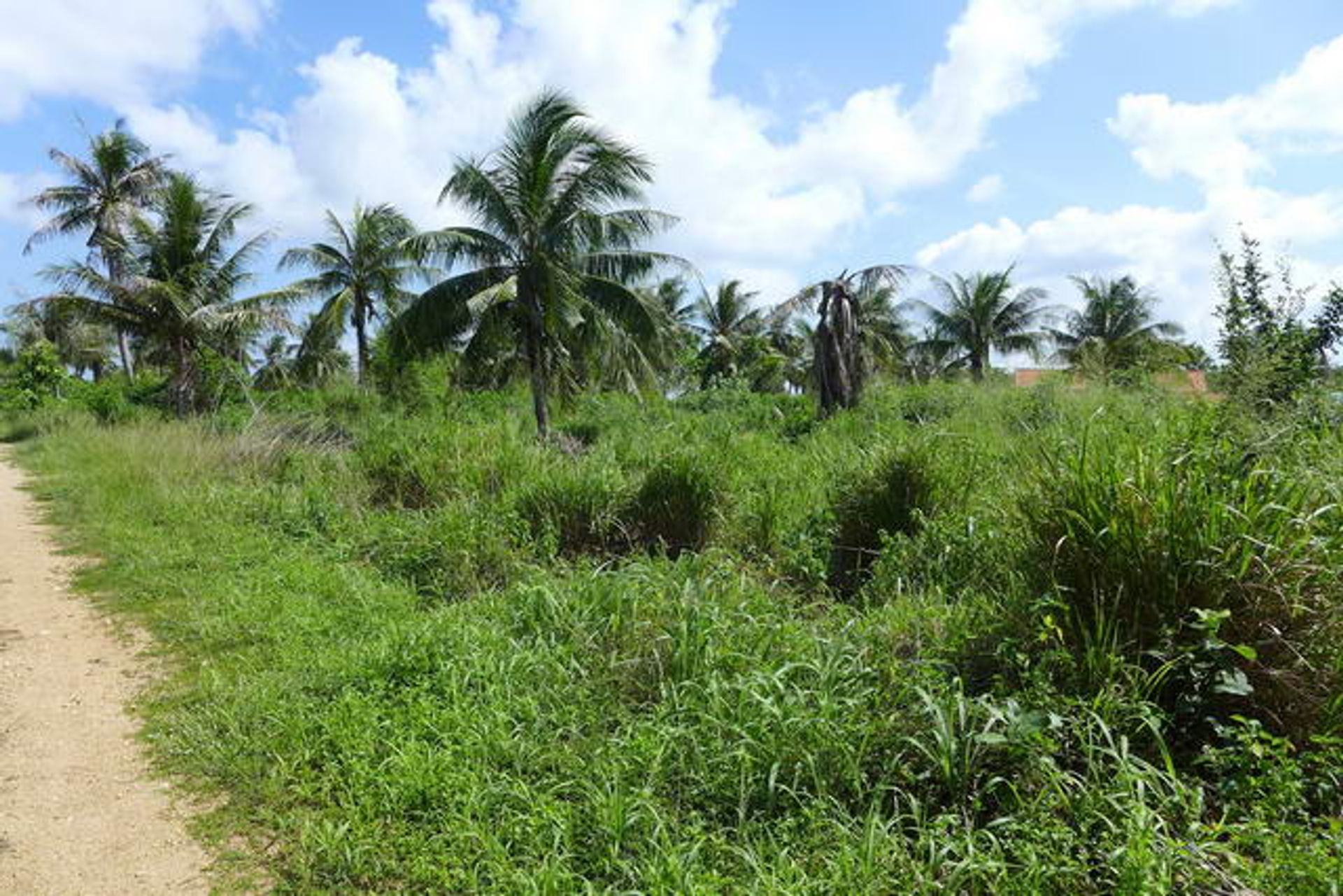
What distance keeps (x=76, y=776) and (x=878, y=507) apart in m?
5.15

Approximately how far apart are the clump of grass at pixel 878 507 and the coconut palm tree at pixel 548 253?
430 inches

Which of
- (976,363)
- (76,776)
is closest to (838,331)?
(76,776)

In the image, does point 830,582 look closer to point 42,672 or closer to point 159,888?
point 159,888

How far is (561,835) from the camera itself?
2777mm

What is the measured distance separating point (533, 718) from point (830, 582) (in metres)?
2.97

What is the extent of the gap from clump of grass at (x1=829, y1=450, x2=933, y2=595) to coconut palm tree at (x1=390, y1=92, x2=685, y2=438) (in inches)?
430

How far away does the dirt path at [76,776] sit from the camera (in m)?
2.74

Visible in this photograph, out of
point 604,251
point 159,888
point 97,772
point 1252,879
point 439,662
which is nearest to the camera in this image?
point 1252,879

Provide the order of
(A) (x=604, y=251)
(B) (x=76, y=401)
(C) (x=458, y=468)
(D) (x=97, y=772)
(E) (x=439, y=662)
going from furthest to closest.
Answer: (B) (x=76, y=401) < (A) (x=604, y=251) < (C) (x=458, y=468) < (E) (x=439, y=662) < (D) (x=97, y=772)

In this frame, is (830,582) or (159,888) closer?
(159,888)

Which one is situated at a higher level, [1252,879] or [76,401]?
[76,401]

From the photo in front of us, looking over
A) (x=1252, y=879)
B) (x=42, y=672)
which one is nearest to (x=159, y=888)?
(x=42, y=672)

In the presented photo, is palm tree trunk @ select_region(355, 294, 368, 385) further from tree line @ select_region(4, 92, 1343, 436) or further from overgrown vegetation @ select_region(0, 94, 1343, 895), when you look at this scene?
overgrown vegetation @ select_region(0, 94, 1343, 895)

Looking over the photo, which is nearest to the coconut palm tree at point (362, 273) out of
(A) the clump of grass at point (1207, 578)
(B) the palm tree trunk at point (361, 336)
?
(B) the palm tree trunk at point (361, 336)
